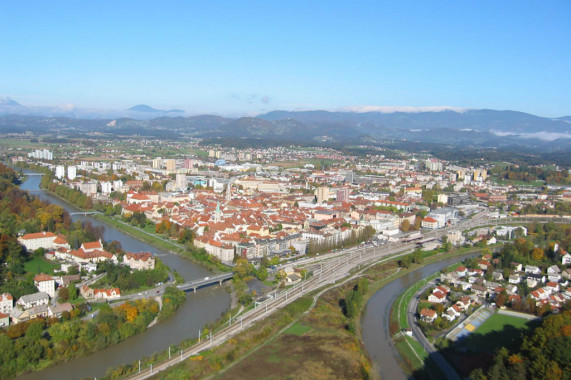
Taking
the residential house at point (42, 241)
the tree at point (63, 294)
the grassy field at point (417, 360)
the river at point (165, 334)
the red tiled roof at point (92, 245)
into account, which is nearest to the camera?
the river at point (165, 334)

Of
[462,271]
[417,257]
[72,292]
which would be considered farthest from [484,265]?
[72,292]

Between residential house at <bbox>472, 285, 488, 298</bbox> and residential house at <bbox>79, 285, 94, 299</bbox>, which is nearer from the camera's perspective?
residential house at <bbox>79, 285, 94, 299</bbox>

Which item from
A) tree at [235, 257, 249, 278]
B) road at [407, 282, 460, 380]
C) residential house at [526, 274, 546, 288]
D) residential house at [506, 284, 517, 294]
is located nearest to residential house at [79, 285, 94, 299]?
tree at [235, 257, 249, 278]

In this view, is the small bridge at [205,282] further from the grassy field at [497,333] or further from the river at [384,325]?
the grassy field at [497,333]

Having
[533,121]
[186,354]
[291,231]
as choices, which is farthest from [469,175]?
[533,121]

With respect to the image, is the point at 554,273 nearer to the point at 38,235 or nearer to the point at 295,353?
the point at 295,353

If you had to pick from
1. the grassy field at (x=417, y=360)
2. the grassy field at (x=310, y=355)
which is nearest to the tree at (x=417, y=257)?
the grassy field at (x=310, y=355)

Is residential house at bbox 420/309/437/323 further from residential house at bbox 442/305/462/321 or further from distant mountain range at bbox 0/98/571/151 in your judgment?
distant mountain range at bbox 0/98/571/151

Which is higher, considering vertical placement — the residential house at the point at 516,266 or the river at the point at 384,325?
the residential house at the point at 516,266
